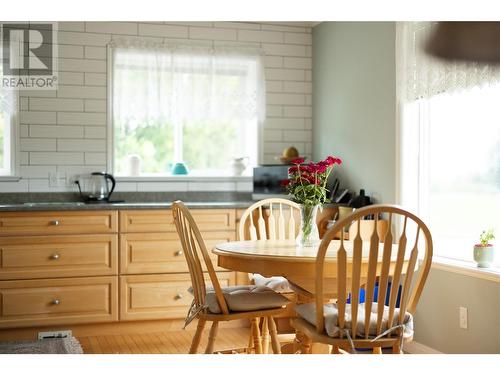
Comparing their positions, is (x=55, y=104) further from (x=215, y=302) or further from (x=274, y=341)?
(x=274, y=341)

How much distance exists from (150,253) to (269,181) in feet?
3.72

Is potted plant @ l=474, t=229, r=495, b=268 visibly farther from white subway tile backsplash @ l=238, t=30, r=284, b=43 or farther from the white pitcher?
white subway tile backsplash @ l=238, t=30, r=284, b=43

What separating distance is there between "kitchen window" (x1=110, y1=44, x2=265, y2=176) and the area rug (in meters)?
1.53

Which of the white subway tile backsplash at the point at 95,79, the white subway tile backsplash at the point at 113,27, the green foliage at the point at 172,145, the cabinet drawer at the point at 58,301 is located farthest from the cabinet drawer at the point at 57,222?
the white subway tile backsplash at the point at 113,27

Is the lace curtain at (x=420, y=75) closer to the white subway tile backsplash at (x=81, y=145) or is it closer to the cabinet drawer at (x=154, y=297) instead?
the cabinet drawer at (x=154, y=297)

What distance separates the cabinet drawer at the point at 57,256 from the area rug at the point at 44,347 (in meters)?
0.43

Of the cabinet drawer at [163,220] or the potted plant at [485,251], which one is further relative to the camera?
the cabinet drawer at [163,220]

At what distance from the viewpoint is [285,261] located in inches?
112

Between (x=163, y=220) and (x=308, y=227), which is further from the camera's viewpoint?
(x=163, y=220)

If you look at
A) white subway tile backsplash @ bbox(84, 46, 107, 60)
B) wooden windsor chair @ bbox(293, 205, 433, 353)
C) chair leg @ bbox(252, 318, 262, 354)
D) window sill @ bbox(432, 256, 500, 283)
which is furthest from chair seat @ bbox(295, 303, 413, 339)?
white subway tile backsplash @ bbox(84, 46, 107, 60)

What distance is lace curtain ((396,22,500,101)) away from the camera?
11.9ft

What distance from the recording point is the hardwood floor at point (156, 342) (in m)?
4.28

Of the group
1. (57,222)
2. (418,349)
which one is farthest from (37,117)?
(418,349)
